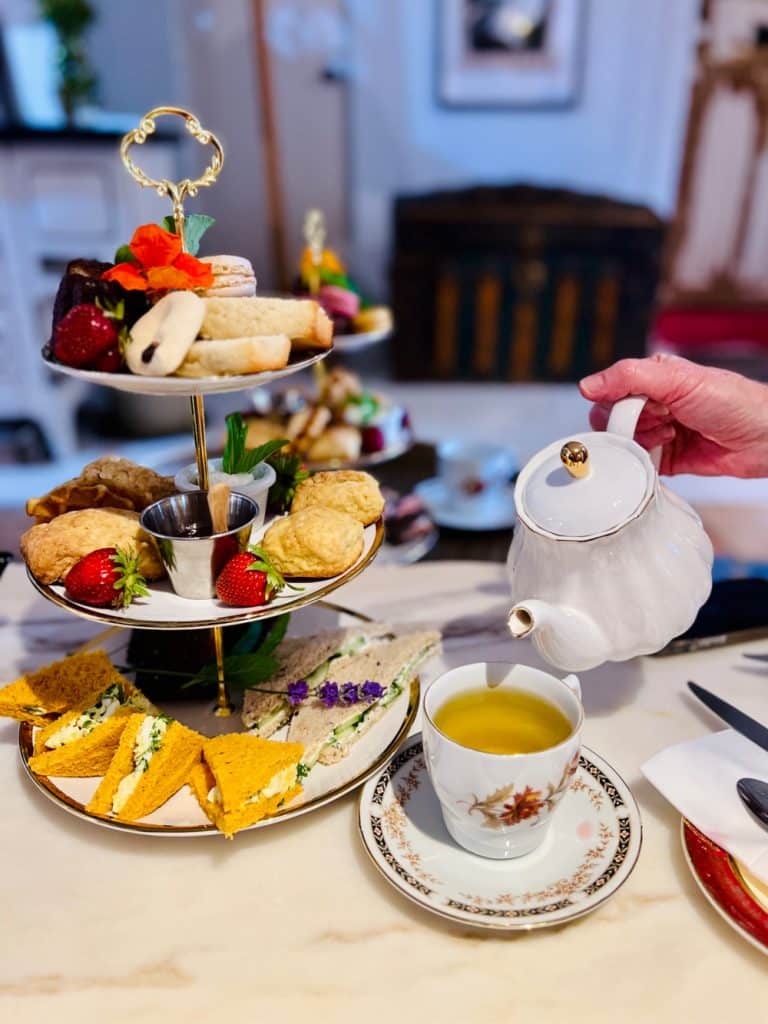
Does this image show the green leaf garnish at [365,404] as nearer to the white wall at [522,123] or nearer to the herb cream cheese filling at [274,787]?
the herb cream cheese filling at [274,787]

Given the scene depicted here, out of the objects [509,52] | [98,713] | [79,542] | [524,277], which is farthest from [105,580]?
[509,52]

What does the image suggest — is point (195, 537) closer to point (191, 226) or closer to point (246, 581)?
point (246, 581)

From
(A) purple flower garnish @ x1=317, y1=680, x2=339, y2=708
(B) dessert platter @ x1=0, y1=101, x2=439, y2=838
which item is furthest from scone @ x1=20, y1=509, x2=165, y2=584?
(A) purple flower garnish @ x1=317, y1=680, x2=339, y2=708

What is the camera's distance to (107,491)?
94 cm

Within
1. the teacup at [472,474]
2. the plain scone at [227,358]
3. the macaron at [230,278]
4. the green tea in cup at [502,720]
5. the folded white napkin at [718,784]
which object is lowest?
the teacup at [472,474]

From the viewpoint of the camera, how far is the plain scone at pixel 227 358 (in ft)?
2.40

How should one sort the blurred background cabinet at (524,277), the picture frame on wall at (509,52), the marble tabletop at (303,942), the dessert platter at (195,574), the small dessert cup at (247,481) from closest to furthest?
the marble tabletop at (303,942)
the dessert platter at (195,574)
the small dessert cup at (247,481)
the blurred background cabinet at (524,277)
the picture frame on wall at (509,52)

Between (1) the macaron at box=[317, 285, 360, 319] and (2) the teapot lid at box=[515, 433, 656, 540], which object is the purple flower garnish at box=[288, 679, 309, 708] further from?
(1) the macaron at box=[317, 285, 360, 319]

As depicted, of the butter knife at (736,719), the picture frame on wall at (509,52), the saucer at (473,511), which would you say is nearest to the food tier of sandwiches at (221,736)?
the butter knife at (736,719)

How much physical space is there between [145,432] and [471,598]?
3.00 metres

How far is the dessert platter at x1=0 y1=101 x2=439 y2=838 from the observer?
75 centimetres

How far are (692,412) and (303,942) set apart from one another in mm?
779

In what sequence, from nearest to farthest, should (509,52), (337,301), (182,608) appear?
1. (182,608)
2. (337,301)
3. (509,52)

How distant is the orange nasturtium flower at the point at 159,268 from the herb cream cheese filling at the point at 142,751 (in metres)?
0.43
